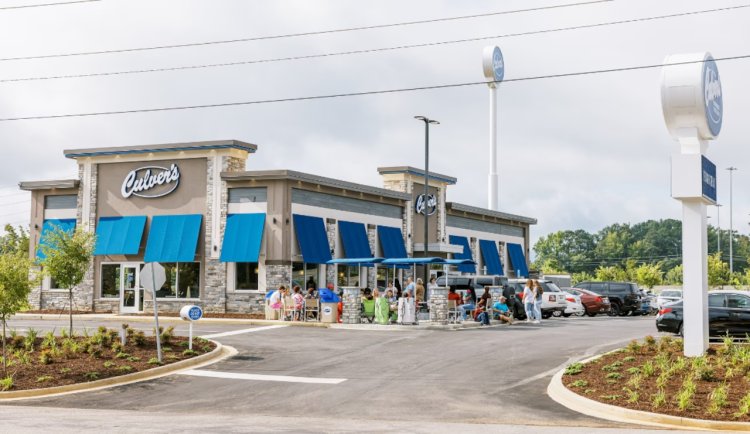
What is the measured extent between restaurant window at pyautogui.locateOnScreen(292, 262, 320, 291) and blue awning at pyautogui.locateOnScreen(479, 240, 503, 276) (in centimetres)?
1951

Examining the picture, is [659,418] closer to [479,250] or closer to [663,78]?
[663,78]

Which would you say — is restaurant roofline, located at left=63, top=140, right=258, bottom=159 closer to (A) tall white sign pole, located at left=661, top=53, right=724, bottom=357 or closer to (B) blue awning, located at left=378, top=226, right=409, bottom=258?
(B) blue awning, located at left=378, top=226, right=409, bottom=258

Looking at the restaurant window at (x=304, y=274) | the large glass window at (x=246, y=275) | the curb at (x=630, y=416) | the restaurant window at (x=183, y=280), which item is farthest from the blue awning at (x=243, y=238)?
the curb at (x=630, y=416)

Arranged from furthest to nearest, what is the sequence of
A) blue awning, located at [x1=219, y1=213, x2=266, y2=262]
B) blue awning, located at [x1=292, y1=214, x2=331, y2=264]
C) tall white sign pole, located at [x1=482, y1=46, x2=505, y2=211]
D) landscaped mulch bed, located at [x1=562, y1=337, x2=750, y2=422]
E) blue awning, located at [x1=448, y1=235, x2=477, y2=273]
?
1. tall white sign pole, located at [x1=482, y1=46, x2=505, y2=211]
2. blue awning, located at [x1=448, y1=235, x2=477, y2=273]
3. blue awning, located at [x1=292, y1=214, x2=331, y2=264]
4. blue awning, located at [x1=219, y1=213, x2=266, y2=262]
5. landscaped mulch bed, located at [x1=562, y1=337, x2=750, y2=422]

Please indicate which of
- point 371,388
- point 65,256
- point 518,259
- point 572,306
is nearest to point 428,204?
point 572,306

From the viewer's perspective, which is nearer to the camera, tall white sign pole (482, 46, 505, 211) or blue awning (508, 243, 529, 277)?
blue awning (508, 243, 529, 277)

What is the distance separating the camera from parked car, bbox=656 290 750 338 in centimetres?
2325

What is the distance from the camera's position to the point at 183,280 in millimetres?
38344

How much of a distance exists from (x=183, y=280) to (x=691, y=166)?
25486mm

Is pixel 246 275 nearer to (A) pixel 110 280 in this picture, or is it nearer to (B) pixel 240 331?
(A) pixel 110 280

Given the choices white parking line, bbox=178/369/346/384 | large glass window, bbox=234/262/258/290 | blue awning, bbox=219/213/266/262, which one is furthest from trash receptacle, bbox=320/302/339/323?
white parking line, bbox=178/369/346/384

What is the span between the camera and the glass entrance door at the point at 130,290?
39156mm

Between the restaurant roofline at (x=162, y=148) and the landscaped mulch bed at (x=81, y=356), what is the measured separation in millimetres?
14535

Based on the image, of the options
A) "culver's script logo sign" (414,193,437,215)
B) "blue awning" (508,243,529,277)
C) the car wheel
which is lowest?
the car wheel
